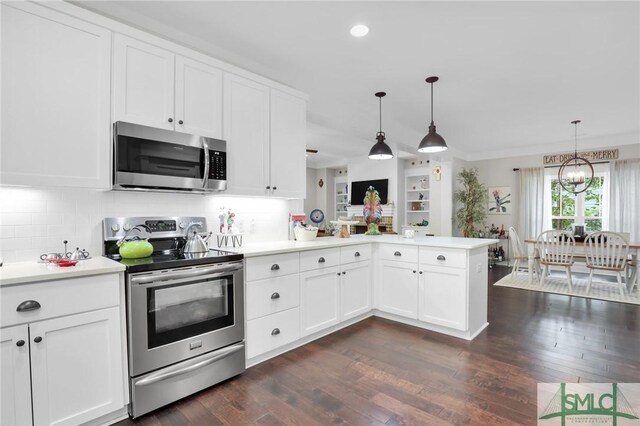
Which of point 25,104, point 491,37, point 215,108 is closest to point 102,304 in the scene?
point 25,104

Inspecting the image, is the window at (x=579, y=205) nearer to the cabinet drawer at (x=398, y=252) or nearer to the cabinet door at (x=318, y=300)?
the cabinet drawer at (x=398, y=252)

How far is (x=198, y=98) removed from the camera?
8.33 ft

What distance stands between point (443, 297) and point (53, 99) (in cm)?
335

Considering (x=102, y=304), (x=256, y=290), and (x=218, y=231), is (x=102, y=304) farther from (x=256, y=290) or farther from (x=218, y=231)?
(x=218, y=231)

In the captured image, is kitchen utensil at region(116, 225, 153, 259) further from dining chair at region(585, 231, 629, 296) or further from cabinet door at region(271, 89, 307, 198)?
dining chair at region(585, 231, 629, 296)

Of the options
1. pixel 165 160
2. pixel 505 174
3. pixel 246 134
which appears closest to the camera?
pixel 165 160

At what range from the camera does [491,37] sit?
2662 mm

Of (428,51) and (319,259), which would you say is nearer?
(428,51)

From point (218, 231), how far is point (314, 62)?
1.79 meters

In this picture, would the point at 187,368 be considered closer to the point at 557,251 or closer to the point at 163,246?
the point at 163,246

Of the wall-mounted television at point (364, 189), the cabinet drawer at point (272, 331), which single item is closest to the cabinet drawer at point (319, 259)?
the cabinet drawer at point (272, 331)

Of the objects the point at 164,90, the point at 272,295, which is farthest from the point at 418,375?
the point at 164,90

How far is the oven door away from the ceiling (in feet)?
5.94

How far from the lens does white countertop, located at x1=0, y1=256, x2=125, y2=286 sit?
1556mm
